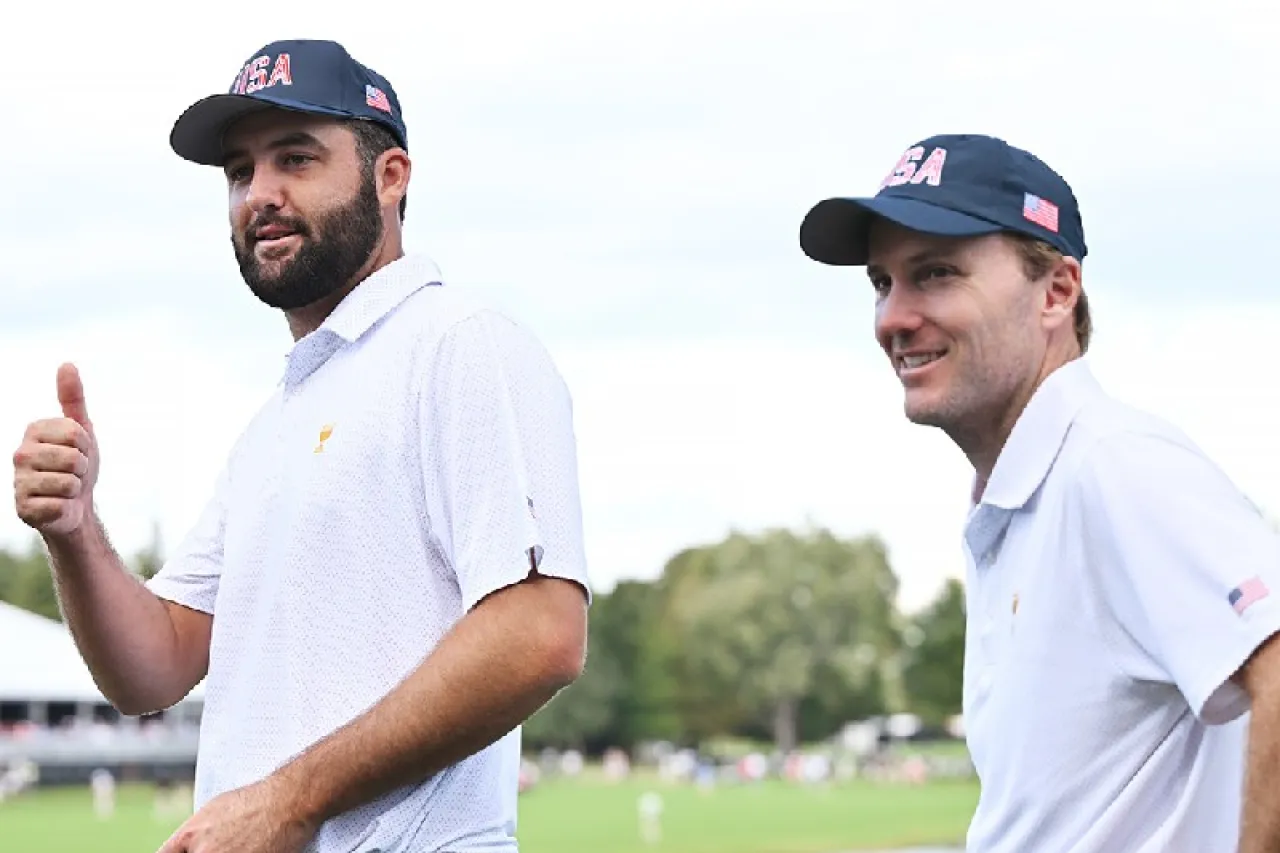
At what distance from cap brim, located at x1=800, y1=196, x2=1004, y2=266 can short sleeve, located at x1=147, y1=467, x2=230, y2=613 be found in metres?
1.13

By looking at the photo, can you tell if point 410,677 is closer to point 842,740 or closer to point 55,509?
point 55,509

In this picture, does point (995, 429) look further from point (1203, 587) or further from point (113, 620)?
point (113, 620)

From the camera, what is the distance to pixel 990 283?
308 cm

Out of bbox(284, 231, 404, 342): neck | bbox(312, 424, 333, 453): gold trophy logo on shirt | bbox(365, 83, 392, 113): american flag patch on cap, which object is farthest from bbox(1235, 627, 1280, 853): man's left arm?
bbox(365, 83, 392, 113): american flag patch on cap

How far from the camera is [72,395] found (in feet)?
11.2

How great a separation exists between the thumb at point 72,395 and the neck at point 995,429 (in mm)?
1429

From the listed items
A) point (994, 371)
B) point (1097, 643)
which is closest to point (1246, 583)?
point (1097, 643)

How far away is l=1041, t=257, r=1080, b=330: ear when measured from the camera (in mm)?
3125

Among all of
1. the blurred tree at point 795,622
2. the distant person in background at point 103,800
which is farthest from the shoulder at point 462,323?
the blurred tree at point 795,622

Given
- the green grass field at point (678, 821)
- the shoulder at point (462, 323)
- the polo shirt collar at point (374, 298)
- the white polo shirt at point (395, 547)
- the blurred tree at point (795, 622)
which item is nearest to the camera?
the white polo shirt at point (395, 547)

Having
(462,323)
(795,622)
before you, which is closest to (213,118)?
(462,323)

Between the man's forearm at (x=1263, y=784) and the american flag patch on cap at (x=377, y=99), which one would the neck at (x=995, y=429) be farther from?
the american flag patch on cap at (x=377, y=99)

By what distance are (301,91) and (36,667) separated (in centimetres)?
7064

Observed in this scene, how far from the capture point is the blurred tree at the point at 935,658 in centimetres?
9606
